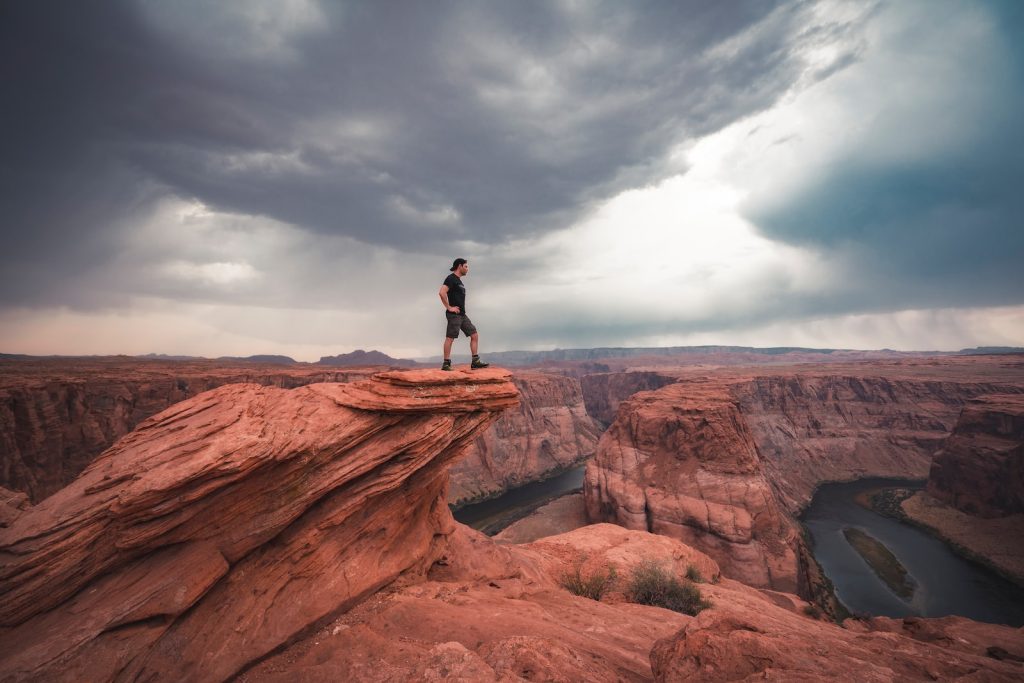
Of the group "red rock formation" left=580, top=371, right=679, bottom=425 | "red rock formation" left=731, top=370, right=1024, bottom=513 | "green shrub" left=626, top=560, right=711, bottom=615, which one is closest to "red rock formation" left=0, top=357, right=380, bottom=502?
"green shrub" left=626, top=560, right=711, bottom=615

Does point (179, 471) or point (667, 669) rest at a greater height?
point (179, 471)

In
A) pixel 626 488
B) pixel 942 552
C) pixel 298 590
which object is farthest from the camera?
pixel 942 552

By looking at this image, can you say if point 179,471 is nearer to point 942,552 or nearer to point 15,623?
point 15,623

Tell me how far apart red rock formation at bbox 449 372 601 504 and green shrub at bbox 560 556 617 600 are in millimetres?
42028

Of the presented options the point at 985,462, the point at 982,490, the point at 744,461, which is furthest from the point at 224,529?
the point at 985,462

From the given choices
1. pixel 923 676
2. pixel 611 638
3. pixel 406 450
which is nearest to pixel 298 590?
pixel 406 450

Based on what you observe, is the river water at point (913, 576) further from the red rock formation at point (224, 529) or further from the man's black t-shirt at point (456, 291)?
the man's black t-shirt at point (456, 291)

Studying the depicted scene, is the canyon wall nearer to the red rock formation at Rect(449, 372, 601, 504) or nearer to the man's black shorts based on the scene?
the red rock formation at Rect(449, 372, 601, 504)

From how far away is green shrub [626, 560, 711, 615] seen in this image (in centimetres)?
1583

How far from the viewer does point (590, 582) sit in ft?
55.1

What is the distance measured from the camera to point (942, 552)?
141 ft

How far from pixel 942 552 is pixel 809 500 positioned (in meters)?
16.1

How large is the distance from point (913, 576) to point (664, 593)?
43.0 m

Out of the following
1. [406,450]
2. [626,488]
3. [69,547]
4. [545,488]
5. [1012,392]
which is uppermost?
[406,450]
